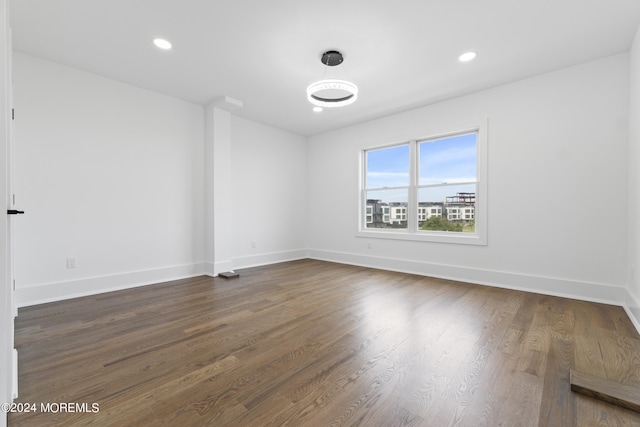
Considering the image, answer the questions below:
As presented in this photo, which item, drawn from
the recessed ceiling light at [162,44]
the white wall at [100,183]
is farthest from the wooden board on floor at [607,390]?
the white wall at [100,183]

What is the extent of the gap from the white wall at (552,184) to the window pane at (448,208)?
0.30 meters

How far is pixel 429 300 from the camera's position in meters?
3.17

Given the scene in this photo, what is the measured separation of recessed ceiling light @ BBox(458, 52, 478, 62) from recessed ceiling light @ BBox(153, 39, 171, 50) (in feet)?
10.4

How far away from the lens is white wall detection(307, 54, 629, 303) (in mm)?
3021

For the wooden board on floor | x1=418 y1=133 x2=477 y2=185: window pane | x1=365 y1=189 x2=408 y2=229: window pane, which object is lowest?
the wooden board on floor

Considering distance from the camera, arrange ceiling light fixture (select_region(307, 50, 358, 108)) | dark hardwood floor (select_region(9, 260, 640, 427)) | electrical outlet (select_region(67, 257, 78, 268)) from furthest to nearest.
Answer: electrical outlet (select_region(67, 257, 78, 268))
ceiling light fixture (select_region(307, 50, 358, 108))
dark hardwood floor (select_region(9, 260, 640, 427))

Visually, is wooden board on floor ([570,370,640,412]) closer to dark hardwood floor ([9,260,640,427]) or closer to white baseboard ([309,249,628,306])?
dark hardwood floor ([9,260,640,427])

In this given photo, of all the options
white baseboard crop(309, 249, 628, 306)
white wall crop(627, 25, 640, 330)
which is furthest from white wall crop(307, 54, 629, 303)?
white wall crop(627, 25, 640, 330)

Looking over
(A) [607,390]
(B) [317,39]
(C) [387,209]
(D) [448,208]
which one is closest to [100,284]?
(B) [317,39]

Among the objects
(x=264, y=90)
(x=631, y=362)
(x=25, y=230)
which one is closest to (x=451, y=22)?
(x=264, y=90)

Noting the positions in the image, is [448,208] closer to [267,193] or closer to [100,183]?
[267,193]

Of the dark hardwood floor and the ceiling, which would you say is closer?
the dark hardwood floor

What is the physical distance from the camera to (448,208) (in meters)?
4.34

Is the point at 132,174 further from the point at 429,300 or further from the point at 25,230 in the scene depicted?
the point at 429,300
